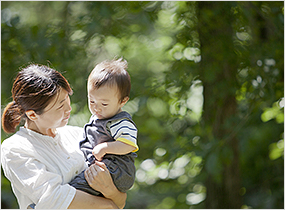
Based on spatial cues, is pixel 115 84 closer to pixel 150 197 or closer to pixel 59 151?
pixel 59 151

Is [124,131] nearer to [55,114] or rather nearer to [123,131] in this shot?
[123,131]

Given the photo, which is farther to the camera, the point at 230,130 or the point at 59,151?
the point at 230,130

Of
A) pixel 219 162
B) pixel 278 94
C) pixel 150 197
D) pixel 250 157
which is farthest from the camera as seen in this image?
pixel 150 197

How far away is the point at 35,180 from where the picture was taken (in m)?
1.16

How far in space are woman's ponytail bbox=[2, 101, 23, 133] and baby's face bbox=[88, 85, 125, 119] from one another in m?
0.31

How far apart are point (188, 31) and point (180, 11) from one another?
25cm

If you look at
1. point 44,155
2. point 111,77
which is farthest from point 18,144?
point 111,77

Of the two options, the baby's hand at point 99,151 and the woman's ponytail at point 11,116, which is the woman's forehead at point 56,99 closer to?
the woman's ponytail at point 11,116

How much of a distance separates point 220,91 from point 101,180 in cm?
185

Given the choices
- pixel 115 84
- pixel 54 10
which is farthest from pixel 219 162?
pixel 54 10

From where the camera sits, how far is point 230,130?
268 cm

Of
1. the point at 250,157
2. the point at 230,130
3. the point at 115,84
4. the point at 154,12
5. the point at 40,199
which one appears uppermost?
the point at 115,84

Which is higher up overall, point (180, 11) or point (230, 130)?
point (180, 11)

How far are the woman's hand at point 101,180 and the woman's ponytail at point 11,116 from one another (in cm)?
38
